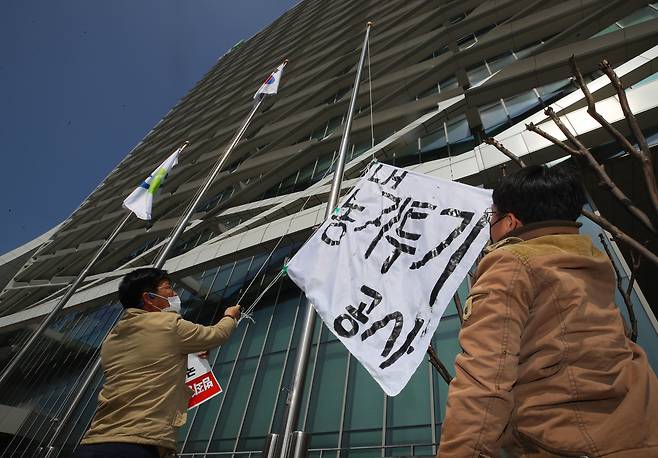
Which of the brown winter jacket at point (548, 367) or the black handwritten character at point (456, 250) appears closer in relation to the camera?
the brown winter jacket at point (548, 367)

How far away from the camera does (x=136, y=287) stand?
307 cm

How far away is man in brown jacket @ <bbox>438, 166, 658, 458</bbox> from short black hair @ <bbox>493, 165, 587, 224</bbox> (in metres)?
0.12

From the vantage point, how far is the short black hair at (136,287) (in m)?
3.04

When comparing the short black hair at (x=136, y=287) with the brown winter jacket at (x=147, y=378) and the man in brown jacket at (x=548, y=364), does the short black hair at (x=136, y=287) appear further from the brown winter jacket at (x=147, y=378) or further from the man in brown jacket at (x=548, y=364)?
the man in brown jacket at (x=548, y=364)

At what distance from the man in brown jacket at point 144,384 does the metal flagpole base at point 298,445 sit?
2.49 ft

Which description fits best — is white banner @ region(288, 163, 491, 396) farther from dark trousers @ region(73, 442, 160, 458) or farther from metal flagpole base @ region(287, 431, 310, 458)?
dark trousers @ region(73, 442, 160, 458)

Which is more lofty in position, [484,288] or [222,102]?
[484,288]

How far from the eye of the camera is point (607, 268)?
1607 millimetres

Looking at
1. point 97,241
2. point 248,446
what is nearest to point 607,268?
point 248,446

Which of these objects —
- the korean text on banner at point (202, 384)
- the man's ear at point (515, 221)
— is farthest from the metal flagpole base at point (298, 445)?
the man's ear at point (515, 221)

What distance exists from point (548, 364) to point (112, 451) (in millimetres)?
2273

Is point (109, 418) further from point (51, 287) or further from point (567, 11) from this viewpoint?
point (51, 287)

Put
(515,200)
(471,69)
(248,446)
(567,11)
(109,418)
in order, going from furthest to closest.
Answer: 1. (471,69)
2. (567,11)
3. (248,446)
4. (109,418)
5. (515,200)

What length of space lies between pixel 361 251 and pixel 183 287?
10.0 metres
